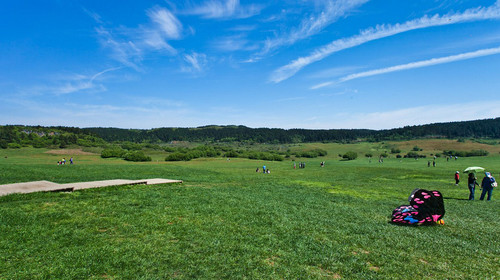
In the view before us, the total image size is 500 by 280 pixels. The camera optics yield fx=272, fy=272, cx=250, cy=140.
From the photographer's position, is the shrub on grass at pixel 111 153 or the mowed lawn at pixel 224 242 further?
the shrub on grass at pixel 111 153

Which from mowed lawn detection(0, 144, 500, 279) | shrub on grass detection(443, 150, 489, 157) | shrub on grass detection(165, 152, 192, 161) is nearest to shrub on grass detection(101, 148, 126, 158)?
shrub on grass detection(165, 152, 192, 161)

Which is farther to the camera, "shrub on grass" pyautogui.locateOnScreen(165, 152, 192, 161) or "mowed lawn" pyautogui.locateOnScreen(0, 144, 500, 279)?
"shrub on grass" pyautogui.locateOnScreen(165, 152, 192, 161)

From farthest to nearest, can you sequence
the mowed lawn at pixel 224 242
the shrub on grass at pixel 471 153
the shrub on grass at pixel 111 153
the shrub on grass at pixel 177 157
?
the shrub on grass at pixel 471 153 → the shrub on grass at pixel 177 157 → the shrub on grass at pixel 111 153 → the mowed lawn at pixel 224 242

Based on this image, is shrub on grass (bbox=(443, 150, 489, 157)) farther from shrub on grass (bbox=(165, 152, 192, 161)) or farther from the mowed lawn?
the mowed lawn

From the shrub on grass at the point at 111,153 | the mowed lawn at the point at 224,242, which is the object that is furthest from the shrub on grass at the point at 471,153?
the shrub on grass at the point at 111,153

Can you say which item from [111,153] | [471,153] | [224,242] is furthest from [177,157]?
[471,153]

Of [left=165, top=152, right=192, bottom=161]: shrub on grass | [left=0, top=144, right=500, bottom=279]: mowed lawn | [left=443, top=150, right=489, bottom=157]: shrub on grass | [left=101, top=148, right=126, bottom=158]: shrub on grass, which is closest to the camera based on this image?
[left=0, top=144, right=500, bottom=279]: mowed lawn

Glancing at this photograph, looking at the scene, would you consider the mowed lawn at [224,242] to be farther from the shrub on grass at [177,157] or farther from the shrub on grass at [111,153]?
the shrub on grass at [111,153]

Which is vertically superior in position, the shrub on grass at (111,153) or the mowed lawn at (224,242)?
the mowed lawn at (224,242)

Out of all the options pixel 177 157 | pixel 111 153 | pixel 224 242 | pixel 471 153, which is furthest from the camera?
pixel 471 153

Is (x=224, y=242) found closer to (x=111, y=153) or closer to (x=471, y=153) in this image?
(x=111, y=153)

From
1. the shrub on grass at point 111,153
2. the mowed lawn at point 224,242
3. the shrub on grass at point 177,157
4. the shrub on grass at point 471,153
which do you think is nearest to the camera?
the mowed lawn at point 224,242

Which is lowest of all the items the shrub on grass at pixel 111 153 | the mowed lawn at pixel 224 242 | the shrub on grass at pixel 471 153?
the shrub on grass at pixel 471 153

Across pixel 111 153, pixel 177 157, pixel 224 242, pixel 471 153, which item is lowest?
pixel 471 153
